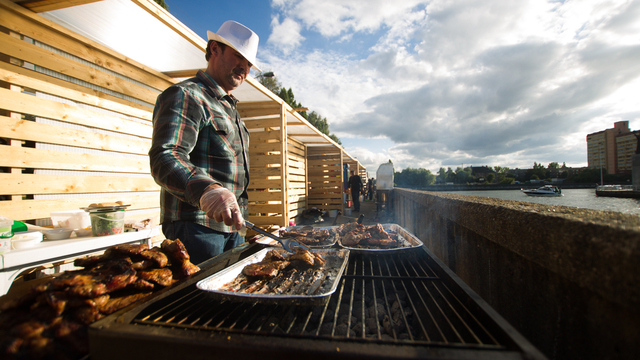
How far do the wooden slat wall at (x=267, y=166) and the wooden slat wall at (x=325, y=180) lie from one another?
588cm

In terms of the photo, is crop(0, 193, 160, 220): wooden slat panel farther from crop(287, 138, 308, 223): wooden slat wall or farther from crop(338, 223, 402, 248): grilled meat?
crop(287, 138, 308, 223): wooden slat wall

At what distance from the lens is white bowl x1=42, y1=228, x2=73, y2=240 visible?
2.84 m

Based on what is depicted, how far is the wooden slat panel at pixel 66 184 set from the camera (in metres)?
3.22

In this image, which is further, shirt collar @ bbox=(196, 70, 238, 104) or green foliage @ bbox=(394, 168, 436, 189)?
green foliage @ bbox=(394, 168, 436, 189)

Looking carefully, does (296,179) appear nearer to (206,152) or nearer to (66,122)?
(66,122)

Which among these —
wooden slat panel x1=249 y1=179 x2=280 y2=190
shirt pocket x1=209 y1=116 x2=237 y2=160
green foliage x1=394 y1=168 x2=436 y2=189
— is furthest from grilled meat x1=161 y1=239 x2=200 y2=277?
green foliage x1=394 y1=168 x2=436 y2=189

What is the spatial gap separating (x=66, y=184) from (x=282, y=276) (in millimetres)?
4149

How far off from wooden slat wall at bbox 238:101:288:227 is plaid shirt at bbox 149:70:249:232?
14.7 feet

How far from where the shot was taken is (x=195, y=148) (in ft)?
7.15

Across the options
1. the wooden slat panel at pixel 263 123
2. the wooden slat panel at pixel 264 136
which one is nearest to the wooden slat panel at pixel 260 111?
the wooden slat panel at pixel 263 123

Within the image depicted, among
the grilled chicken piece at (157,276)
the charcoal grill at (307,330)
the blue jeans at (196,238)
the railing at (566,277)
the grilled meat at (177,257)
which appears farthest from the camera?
the blue jeans at (196,238)

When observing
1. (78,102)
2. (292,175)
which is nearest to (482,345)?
(78,102)

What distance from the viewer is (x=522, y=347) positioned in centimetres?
74

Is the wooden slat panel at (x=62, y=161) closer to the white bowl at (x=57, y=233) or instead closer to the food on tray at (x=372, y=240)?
the white bowl at (x=57, y=233)
